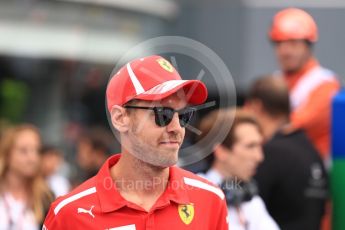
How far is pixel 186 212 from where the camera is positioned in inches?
191

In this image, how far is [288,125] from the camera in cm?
771

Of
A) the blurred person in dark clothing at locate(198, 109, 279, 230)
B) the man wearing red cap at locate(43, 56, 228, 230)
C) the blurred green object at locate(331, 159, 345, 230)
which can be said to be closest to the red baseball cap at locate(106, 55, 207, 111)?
the man wearing red cap at locate(43, 56, 228, 230)

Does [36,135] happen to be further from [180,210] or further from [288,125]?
[180,210]

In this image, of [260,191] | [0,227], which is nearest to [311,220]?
[260,191]

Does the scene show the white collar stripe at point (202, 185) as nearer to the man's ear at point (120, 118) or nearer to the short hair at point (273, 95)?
the man's ear at point (120, 118)

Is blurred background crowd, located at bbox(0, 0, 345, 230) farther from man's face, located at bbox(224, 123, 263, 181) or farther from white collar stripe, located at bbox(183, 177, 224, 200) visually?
white collar stripe, located at bbox(183, 177, 224, 200)

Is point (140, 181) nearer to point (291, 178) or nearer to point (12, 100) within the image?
point (291, 178)

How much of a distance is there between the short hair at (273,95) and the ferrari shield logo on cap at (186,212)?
296 centimetres

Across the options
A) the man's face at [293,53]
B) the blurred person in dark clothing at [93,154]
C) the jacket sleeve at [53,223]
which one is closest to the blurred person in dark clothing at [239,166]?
the jacket sleeve at [53,223]

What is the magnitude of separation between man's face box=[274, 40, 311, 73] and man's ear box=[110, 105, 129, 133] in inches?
154

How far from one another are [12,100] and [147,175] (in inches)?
551

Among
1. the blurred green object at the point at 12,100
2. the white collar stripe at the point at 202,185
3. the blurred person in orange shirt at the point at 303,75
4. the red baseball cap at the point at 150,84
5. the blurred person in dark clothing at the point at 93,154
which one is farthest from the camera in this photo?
the blurred green object at the point at 12,100

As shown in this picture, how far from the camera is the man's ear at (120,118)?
4867 millimetres

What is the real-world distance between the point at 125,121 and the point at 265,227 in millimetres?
1795
